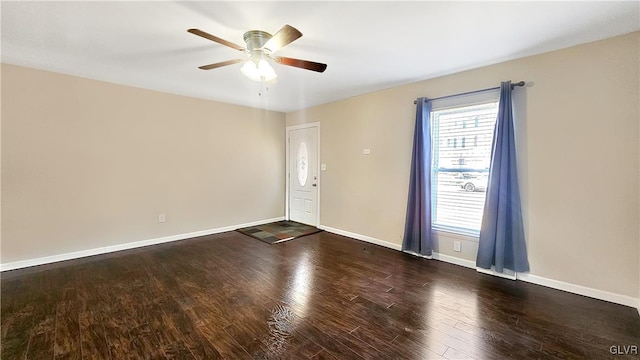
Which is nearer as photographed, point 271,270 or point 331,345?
point 331,345

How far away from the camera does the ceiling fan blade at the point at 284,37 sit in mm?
1776

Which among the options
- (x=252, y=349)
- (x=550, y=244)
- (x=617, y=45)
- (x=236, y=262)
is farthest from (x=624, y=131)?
(x=236, y=262)

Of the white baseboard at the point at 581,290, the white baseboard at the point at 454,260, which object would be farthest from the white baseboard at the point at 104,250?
the white baseboard at the point at 581,290

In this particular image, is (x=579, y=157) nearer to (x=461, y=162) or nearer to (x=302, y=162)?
(x=461, y=162)

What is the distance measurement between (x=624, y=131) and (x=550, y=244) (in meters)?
1.22

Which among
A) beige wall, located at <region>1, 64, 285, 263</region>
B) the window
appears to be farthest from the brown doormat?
the window

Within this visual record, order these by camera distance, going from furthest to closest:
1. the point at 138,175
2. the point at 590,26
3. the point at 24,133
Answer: the point at 138,175
the point at 24,133
the point at 590,26

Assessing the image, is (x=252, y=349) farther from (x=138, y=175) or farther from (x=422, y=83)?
(x=422, y=83)

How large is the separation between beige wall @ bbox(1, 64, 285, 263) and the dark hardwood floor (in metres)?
0.56

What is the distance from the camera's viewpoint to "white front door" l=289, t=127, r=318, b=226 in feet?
17.2

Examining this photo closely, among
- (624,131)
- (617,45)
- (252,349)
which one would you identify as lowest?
(252,349)

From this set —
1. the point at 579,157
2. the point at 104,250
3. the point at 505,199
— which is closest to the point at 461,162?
the point at 505,199

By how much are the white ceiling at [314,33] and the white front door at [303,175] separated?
199cm

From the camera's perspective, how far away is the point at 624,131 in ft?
7.64
